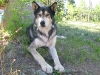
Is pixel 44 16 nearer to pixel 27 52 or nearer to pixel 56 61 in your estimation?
pixel 27 52

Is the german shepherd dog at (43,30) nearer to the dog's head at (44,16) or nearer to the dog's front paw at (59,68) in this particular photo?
the dog's head at (44,16)

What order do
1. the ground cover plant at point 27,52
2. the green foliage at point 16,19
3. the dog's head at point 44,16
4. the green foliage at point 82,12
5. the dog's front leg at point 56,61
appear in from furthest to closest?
the green foliage at point 82,12 < the green foliage at point 16,19 < the dog's head at point 44,16 < the ground cover plant at point 27,52 < the dog's front leg at point 56,61

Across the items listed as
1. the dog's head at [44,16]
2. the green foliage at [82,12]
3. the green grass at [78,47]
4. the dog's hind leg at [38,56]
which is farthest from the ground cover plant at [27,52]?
the green foliage at [82,12]

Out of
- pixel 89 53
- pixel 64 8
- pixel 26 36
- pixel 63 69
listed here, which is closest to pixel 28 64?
pixel 63 69

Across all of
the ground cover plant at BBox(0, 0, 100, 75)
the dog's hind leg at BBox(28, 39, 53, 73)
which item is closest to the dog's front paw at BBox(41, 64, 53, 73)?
the dog's hind leg at BBox(28, 39, 53, 73)

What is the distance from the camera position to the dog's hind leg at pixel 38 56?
3.71 meters

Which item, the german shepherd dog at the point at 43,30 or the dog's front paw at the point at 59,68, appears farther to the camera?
the german shepherd dog at the point at 43,30

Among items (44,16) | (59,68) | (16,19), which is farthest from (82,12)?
(59,68)

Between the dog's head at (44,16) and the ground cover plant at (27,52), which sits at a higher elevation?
the dog's head at (44,16)

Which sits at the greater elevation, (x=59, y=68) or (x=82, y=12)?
(x=59, y=68)

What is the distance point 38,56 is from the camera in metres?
3.97

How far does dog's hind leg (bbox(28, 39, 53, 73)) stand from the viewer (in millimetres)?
3708

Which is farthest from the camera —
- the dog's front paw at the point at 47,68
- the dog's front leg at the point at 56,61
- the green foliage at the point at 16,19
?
the green foliage at the point at 16,19

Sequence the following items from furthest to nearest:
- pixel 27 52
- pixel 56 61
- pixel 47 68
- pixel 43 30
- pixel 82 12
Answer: pixel 82 12 → pixel 43 30 → pixel 27 52 → pixel 56 61 → pixel 47 68
